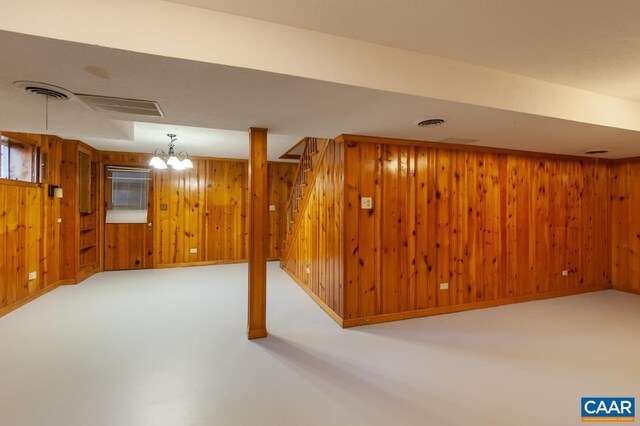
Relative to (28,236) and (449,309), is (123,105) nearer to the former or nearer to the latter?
(28,236)

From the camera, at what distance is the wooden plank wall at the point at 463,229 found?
3.23 m

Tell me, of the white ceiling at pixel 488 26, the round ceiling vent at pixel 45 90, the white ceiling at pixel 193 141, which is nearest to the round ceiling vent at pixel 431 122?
the white ceiling at pixel 488 26

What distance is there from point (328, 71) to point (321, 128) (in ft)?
3.63

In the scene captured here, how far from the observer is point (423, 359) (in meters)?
2.46

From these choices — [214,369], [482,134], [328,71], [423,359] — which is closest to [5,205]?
[214,369]

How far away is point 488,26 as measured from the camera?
5.44 ft

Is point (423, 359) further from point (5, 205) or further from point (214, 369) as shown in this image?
point (5, 205)

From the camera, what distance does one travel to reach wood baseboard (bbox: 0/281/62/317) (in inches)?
131

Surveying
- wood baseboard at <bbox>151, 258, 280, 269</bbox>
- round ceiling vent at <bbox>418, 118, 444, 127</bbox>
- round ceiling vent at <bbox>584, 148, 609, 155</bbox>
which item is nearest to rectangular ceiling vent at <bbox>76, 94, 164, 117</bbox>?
round ceiling vent at <bbox>418, 118, 444, 127</bbox>

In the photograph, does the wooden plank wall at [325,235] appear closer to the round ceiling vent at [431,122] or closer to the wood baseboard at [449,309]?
the wood baseboard at [449,309]

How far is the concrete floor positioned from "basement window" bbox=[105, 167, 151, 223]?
219cm

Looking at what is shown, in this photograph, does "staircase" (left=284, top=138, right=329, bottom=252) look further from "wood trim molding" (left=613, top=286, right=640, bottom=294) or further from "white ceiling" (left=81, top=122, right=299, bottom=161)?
"wood trim molding" (left=613, top=286, right=640, bottom=294)

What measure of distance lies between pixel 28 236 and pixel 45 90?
117 inches

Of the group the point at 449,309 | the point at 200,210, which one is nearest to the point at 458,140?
the point at 449,309
